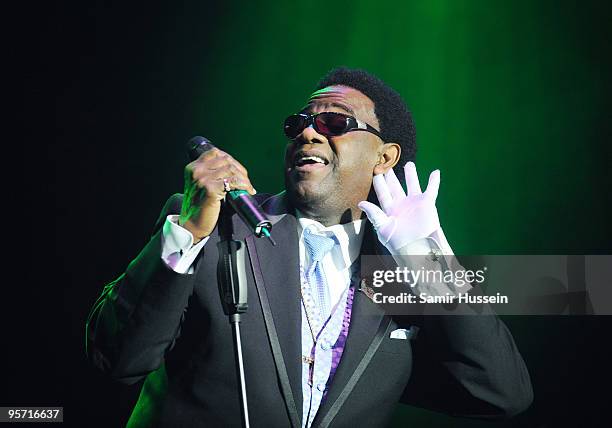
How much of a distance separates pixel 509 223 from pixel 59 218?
8.26ft

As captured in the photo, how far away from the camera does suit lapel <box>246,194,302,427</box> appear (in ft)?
6.71

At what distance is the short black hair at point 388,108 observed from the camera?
285cm

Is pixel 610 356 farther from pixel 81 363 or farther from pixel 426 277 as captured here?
pixel 81 363

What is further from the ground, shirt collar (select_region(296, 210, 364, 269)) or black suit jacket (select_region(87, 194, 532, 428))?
shirt collar (select_region(296, 210, 364, 269))

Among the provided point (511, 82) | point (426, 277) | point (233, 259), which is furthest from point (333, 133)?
point (511, 82)

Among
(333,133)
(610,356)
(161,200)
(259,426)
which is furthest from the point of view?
(161,200)

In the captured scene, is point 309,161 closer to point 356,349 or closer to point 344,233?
point 344,233

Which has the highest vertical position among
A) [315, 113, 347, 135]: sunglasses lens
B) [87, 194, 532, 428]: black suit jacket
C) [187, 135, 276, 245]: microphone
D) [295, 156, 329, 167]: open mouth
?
[315, 113, 347, 135]: sunglasses lens

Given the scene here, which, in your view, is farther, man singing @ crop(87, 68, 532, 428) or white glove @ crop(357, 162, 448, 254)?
white glove @ crop(357, 162, 448, 254)

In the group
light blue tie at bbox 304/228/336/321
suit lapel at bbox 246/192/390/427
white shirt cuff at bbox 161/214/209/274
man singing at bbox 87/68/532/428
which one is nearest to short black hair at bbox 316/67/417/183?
man singing at bbox 87/68/532/428

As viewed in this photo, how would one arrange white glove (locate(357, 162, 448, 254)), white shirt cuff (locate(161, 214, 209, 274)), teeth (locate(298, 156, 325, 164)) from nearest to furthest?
white shirt cuff (locate(161, 214, 209, 274)) → white glove (locate(357, 162, 448, 254)) → teeth (locate(298, 156, 325, 164))

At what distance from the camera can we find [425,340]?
2305 millimetres

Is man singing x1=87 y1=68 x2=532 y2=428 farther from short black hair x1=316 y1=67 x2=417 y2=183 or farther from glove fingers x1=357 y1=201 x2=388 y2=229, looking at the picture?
short black hair x1=316 y1=67 x2=417 y2=183

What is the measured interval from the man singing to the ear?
10cm
